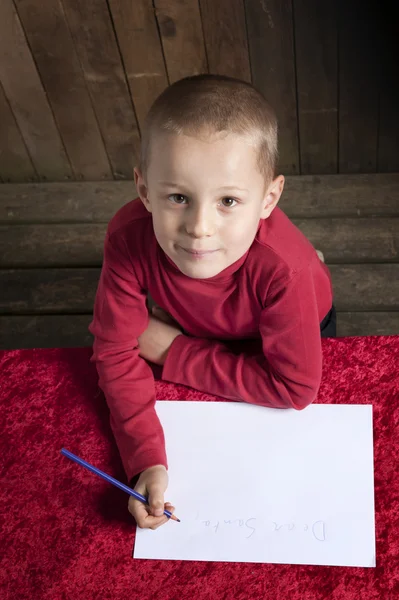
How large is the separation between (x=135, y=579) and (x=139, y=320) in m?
0.40

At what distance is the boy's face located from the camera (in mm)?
785

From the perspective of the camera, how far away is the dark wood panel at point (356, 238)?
5.72 feet

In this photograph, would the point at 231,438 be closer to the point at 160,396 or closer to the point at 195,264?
the point at 160,396

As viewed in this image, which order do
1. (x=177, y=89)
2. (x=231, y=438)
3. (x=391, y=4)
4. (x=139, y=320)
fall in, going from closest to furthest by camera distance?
(x=177, y=89)
(x=231, y=438)
(x=139, y=320)
(x=391, y=4)

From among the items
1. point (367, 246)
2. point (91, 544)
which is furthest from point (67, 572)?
point (367, 246)

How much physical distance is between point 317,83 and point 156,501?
47.2 inches

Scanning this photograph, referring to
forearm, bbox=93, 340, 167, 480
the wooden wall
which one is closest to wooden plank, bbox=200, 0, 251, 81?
the wooden wall

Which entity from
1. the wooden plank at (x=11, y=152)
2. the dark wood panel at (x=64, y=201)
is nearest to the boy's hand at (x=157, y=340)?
the dark wood panel at (x=64, y=201)

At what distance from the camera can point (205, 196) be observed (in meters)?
0.80

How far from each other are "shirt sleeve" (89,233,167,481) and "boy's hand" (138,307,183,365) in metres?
0.01

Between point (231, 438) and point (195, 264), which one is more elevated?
point (195, 264)

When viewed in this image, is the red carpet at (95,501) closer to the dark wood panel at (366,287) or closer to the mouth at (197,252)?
the mouth at (197,252)

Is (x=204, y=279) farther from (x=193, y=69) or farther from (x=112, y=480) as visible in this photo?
(x=193, y=69)

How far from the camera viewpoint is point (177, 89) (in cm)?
85
